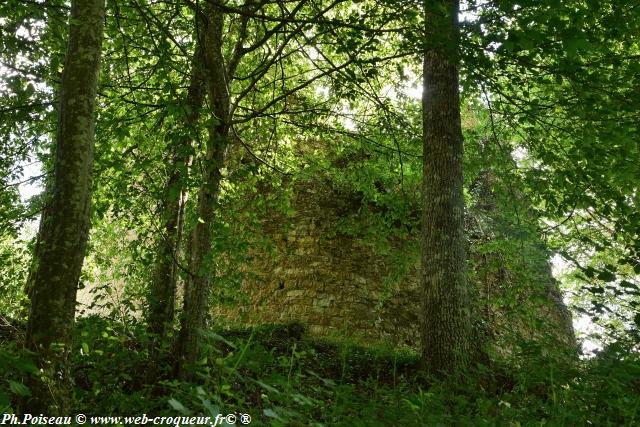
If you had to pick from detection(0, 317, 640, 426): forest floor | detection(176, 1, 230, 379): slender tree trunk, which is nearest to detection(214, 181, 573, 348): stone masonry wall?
detection(0, 317, 640, 426): forest floor

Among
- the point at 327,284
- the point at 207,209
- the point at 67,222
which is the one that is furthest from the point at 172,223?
the point at 327,284

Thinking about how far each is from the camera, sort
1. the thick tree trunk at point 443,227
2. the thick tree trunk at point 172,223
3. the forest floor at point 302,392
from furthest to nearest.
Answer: the thick tree trunk at point 443,227, the thick tree trunk at point 172,223, the forest floor at point 302,392

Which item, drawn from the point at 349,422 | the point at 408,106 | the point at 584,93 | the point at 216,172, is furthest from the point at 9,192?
the point at 584,93

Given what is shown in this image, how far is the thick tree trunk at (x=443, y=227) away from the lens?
5695mm

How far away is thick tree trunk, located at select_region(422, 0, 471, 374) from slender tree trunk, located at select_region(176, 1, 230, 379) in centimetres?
218

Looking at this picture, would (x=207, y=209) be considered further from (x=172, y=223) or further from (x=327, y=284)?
(x=327, y=284)

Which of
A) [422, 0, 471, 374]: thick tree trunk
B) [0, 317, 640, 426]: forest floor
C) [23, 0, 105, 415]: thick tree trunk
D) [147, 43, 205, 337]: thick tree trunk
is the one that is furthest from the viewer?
[422, 0, 471, 374]: thick tree trunk

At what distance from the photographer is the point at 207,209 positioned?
468 centimetres

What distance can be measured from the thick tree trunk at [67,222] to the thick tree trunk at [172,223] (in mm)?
977

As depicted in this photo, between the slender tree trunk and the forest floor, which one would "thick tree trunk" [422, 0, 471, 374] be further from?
the slender tree trunk

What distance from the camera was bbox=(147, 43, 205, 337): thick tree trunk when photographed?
423 centimetres

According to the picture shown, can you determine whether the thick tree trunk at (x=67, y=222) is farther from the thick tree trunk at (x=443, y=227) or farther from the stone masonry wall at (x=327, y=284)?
the stone masonry wall at (x=327, y=284)

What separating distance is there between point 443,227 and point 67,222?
4450 mm

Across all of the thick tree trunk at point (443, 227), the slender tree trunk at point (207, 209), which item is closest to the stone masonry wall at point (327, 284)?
the thick tree trunk at point (443, 227)
